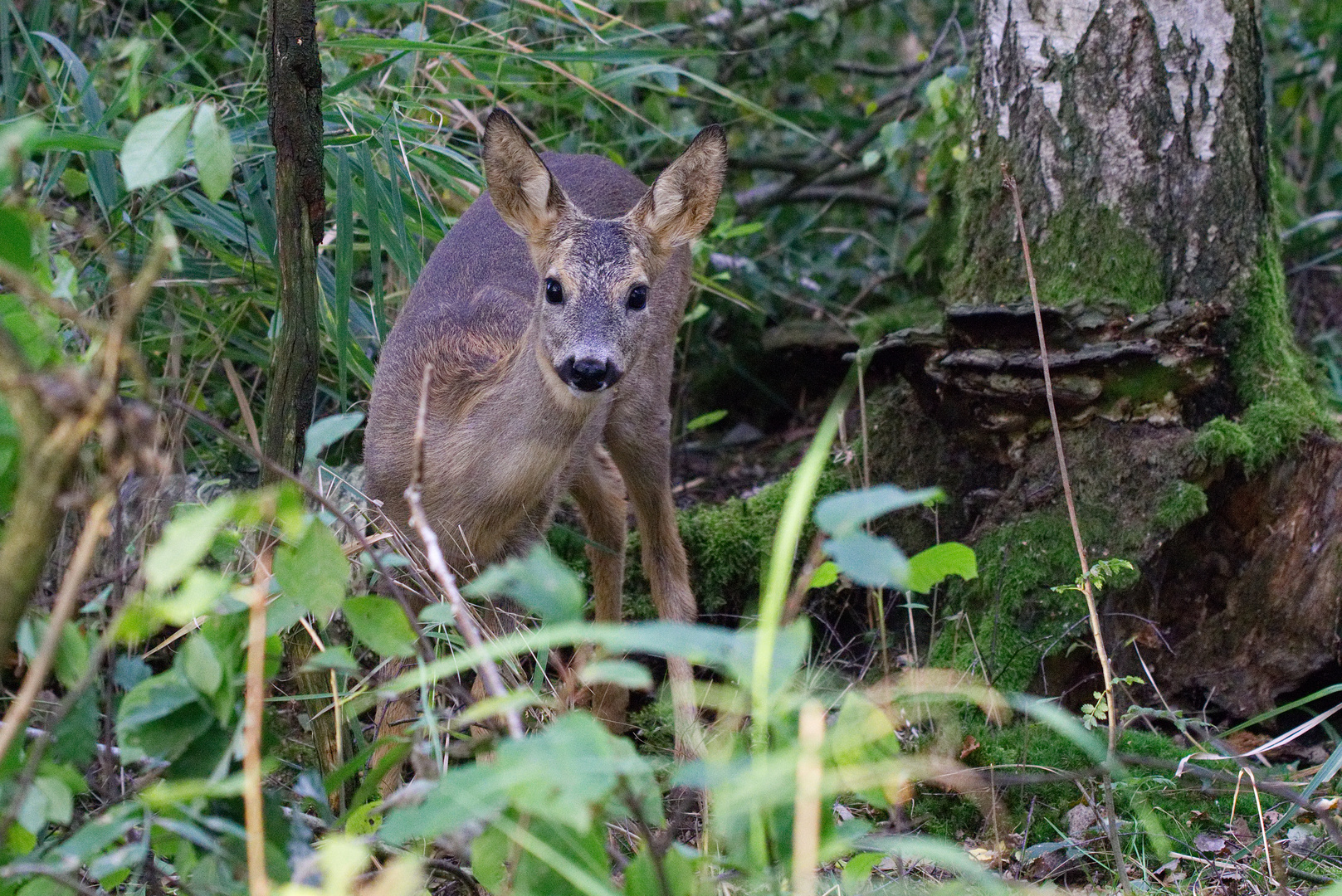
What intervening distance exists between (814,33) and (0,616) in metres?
4.85

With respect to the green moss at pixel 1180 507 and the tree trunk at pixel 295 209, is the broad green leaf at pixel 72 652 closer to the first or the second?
the tree trunk at pixel 295 209

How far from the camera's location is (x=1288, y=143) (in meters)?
6.12

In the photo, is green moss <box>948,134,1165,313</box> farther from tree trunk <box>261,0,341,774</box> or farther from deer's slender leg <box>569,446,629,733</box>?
tree trunk <box>261,0,341,774</box>

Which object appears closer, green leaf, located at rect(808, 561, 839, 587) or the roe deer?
green leaf, located at rect(808, 561, 839, 587)

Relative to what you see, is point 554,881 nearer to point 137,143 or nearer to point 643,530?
point 137,143

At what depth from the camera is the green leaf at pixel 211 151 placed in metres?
1.73

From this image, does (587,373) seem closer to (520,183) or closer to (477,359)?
(477,359)

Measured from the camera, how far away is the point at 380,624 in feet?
5.62

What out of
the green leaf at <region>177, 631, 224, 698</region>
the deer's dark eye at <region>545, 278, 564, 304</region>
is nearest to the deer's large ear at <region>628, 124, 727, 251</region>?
the deer's dark eye at <region>545, 278, 564, 304</region>

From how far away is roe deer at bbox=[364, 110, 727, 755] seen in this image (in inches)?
132

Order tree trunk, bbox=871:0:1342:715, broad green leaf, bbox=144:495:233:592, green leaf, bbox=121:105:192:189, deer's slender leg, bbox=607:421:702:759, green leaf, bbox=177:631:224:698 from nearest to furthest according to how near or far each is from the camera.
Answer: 1. broad green leaf, bbox=144:495:233:592
2. green leaf, bbox=177:631:224:698
3. green leaf, bbox=121:105:192:189
4. tree trunk, bbox=871:0:1342:715
5. deer's slender leg, bbox=607:421:702:759

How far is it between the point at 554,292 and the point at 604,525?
3.31 feet

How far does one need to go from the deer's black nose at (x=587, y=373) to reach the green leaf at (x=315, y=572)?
5.14ft

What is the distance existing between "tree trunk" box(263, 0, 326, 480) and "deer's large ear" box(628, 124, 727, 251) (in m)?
1.38
